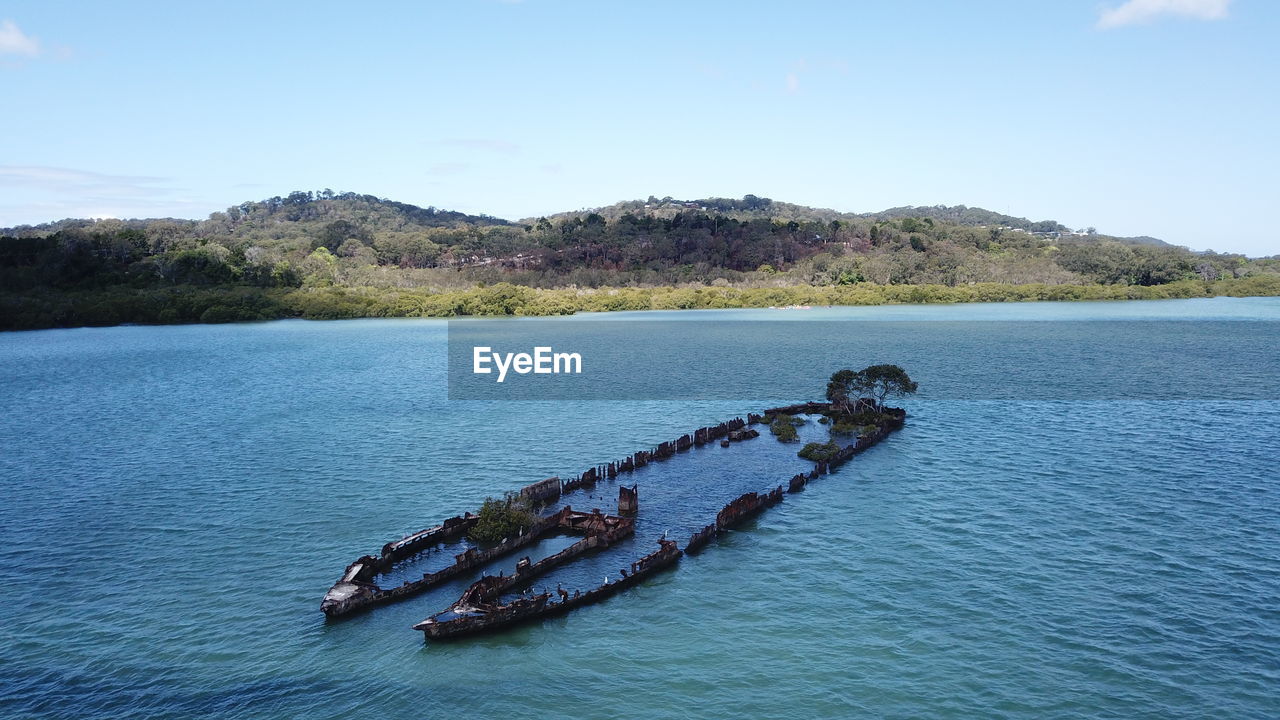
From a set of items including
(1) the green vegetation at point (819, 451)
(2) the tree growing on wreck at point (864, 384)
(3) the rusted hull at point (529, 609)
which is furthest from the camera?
(2) the tree growing on wreck at point (864, 384)

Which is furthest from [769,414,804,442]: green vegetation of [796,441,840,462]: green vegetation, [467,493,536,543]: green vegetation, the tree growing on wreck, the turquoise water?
[467,493,536,543]: green vegetation

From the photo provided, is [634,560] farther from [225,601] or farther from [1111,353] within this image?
[1111,353]

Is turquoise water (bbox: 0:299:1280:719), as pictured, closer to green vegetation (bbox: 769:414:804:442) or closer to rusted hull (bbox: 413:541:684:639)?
rusted hull (bbox: 413:541:684:639)

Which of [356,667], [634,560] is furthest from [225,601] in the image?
[634,560]

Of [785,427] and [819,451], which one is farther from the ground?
[785,427]

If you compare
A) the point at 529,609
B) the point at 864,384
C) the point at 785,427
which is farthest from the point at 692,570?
the point at 864,384

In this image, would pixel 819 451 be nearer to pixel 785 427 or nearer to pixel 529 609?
pixel 785 427

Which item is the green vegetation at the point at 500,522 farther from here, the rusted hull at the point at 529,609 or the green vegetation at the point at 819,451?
the green vegetation at the point at 819,451

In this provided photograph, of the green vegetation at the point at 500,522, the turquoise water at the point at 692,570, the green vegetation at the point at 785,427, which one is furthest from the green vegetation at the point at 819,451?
the green vegetation at the point at 500,522
